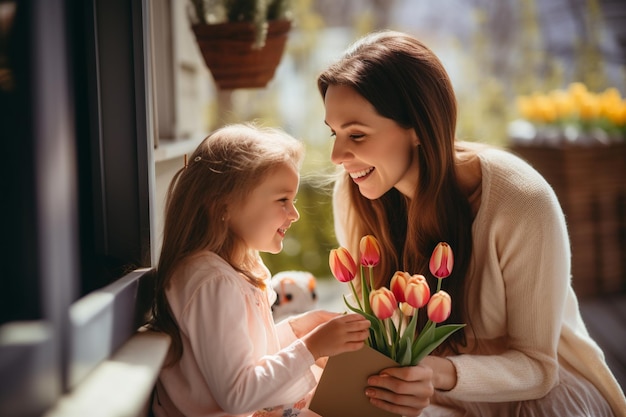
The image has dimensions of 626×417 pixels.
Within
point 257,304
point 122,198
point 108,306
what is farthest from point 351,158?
point 108,306

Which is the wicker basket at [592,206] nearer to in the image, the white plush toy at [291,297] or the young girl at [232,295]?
the white plush toy at [291,297]

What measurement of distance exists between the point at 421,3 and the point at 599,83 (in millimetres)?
1485

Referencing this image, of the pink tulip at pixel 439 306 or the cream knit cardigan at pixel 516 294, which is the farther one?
the cream knit cardigan at pixel 516 294

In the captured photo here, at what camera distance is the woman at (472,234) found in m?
1.49

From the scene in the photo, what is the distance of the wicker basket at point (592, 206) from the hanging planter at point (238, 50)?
7.90 feet

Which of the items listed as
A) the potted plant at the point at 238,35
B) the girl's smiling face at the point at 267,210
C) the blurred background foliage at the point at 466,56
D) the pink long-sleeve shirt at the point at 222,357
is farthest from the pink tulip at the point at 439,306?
the blurred background foliage at the point at 466,56

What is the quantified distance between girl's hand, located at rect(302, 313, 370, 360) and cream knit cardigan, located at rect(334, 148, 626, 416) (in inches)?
11.8

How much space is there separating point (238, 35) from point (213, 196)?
70cm

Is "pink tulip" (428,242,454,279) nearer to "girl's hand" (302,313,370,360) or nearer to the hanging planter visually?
"girl's hand" (302,313,370,360)

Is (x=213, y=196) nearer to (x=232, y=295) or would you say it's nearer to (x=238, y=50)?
(x=232, y=295)

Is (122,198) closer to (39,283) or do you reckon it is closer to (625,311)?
(39,283)

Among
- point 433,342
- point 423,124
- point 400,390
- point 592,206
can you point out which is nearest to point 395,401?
point 400,390

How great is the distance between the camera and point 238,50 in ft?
6.36

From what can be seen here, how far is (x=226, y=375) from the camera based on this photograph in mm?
1219
